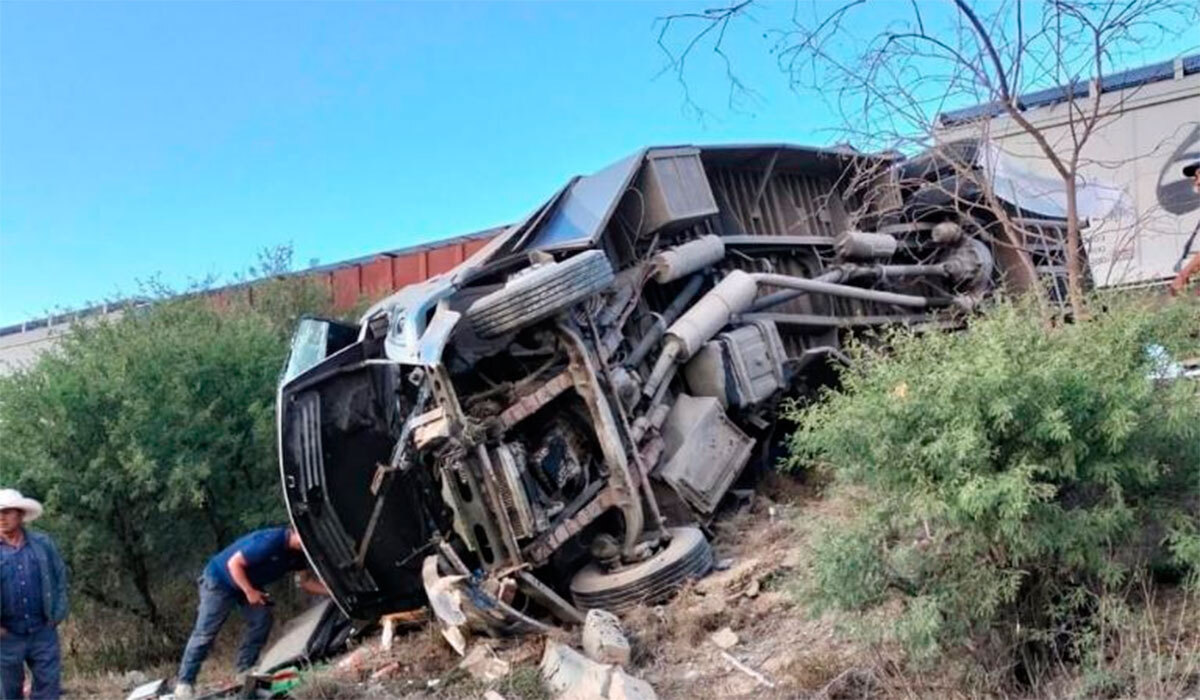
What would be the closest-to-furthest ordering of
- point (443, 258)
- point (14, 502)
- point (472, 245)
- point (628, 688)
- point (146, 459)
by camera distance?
point (628, 688)
point (14, 502)
point (146, 459)
point (443, 258)
point (472, 245)

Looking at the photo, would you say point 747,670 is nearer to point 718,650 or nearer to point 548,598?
point 718,650

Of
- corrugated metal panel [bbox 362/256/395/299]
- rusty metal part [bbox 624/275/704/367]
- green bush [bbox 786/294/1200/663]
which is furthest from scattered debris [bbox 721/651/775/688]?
corrugated metal panel [bbox 362/256/395/299]

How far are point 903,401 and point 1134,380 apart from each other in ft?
2.78

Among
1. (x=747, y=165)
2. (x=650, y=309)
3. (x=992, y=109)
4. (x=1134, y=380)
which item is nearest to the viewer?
(x=1134, y=380)

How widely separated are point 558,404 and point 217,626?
2.80 meters

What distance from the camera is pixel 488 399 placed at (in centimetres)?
621

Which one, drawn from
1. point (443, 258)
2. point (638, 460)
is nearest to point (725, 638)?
point (638, 460)

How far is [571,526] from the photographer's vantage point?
19.6 ft

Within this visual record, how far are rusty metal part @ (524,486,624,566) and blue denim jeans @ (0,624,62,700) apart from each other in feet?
9.27

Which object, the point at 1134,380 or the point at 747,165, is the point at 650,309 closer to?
the point at 747,165

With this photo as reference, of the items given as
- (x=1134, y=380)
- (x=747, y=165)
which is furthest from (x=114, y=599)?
(x=1134, y=380)

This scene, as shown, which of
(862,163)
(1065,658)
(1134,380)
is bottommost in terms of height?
(1065,658)

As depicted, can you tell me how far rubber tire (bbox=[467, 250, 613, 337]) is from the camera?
5.86 m

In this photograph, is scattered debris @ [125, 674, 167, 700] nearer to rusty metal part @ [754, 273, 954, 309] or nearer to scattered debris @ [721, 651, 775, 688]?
scattered debris @ [721, 651, 775, 688]
